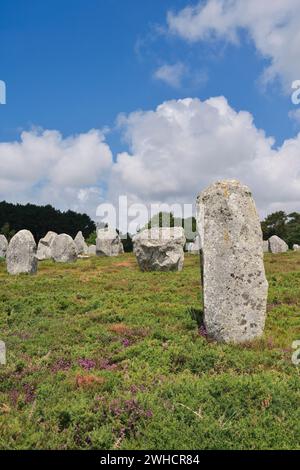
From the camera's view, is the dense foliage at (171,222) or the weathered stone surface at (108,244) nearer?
the weathered stone surface at (108,244)

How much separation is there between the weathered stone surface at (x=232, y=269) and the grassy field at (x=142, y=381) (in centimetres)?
58

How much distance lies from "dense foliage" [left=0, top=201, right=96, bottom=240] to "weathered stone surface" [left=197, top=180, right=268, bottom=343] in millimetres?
93637

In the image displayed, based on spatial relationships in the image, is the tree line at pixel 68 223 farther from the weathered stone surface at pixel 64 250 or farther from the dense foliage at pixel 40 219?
the weathered stone surface at pixel 64 250

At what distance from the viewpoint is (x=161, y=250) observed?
3053cm

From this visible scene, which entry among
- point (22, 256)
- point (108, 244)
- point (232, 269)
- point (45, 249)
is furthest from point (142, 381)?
point (45, 249)

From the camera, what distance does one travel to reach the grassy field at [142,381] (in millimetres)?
6777

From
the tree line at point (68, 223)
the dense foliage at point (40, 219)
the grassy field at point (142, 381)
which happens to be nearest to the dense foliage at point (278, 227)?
the tree line at point (68, 223)

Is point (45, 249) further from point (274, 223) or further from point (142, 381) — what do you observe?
point (142, 381)

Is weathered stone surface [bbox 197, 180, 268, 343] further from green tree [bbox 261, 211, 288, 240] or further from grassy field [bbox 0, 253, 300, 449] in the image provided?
green tree [bbox 261, 211, 288, 240]

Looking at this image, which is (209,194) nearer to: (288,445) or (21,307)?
(288,445)
